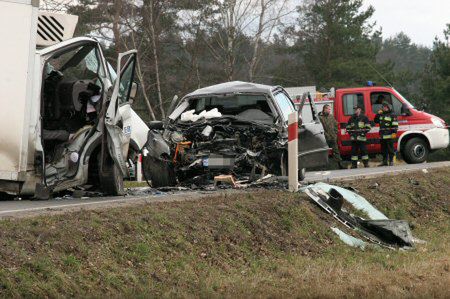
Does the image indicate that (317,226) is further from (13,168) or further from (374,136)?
(374,136)

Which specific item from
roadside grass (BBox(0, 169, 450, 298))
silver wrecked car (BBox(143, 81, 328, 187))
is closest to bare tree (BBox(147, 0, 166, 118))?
silver wrecked car (BBox(143, 81, 328, 187))

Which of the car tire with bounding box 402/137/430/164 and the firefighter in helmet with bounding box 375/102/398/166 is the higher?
the firefighter in helmet with bounding box 375/102/398/166

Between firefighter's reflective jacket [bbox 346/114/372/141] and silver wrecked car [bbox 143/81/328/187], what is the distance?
881 cm

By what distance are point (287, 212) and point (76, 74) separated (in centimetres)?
364

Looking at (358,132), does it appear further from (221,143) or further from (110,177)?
(110,177)

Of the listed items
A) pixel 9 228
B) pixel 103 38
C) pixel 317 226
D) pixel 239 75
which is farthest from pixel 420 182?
pixel 239 75

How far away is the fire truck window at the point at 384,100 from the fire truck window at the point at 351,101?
30cm

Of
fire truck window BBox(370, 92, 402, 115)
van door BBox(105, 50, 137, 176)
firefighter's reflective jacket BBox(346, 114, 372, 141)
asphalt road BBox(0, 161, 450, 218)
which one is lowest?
asphalt road BBox(0, 161, 450, 218)

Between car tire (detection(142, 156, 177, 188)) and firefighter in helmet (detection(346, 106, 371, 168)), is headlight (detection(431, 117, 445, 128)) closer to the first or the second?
firefighter in helmet (detection(346, 106, 371, 168))

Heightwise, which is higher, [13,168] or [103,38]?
[103,38]

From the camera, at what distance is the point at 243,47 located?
144 feet

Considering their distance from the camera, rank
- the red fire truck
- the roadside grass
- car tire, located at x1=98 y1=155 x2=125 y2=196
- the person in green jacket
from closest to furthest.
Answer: the roadside grass
car tire, located at x1=98 y1=155 x2=125 y2=196
the person in green jacket
the red fire truck

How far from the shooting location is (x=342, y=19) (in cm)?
4950

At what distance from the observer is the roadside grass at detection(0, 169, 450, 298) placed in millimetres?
6277
